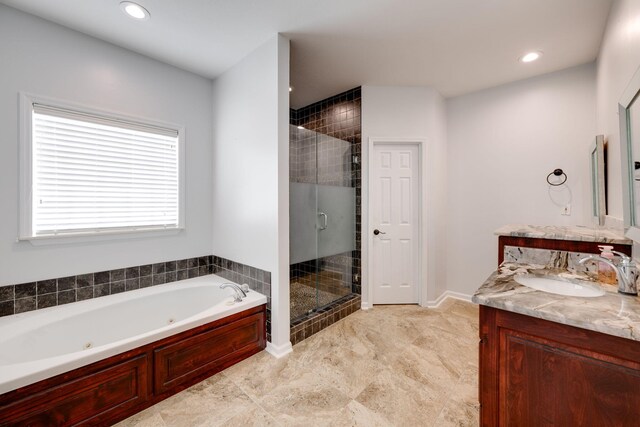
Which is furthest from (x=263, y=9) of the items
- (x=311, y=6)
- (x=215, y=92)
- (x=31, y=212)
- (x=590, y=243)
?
(x=590, y=243)

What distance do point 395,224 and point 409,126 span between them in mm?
1214

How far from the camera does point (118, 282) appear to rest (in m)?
2.38

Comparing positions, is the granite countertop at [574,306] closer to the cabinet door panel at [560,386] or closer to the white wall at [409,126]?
the cabinet door panel at [560,386]

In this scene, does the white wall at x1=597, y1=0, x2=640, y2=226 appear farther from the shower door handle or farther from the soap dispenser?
the shower door handle

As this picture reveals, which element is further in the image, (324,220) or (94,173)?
(324,220)

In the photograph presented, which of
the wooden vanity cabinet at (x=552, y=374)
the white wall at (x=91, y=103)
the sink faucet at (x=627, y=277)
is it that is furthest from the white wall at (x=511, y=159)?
the white wall at (x=91, y=103)

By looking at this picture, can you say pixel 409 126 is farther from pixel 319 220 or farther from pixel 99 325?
pixel 99 325

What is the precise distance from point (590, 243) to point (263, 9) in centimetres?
263

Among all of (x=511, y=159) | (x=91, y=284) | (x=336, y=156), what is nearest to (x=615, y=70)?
(x=511, y=159)

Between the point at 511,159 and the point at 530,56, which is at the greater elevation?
the point at 530,56

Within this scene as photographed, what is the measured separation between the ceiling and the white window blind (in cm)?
75

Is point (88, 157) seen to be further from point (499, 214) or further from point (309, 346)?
point (499, 214)

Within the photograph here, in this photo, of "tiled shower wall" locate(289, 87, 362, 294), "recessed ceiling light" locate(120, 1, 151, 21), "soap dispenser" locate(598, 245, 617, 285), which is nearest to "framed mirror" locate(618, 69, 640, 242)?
"soap dispenser" locate(598, 245, 617, 285)

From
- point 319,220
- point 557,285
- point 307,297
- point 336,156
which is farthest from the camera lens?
point 336,156
